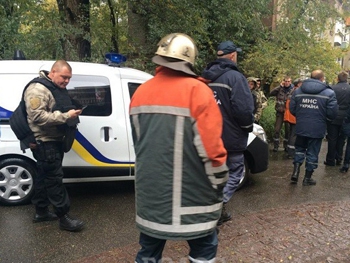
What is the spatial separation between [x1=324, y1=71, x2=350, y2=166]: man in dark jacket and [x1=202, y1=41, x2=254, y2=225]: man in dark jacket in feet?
12.9

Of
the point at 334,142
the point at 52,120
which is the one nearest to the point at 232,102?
the point at 52,120

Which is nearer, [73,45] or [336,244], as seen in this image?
[336,244]

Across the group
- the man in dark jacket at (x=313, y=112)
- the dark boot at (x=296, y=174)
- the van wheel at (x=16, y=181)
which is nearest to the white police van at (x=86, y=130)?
the van wheel at (x=16, y=181)

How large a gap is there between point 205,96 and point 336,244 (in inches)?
106

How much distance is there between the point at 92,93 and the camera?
4.97 meters

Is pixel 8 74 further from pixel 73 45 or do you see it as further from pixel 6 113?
pixel 73 45

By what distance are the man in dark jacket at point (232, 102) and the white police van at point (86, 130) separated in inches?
62.1

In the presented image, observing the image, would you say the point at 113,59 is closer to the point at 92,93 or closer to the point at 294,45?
the point at 92,93

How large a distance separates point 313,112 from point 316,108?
75 mm

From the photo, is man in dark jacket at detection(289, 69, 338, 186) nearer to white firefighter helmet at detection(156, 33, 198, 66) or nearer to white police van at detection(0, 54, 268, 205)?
white police van at detection(0, 54, 268, 205)

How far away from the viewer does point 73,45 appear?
310 inches

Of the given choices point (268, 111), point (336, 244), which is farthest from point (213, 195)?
point (268, 111)

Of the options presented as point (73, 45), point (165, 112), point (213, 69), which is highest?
point (73, 45)

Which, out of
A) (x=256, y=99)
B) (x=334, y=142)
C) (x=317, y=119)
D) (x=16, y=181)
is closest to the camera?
(x=16, y=181)
